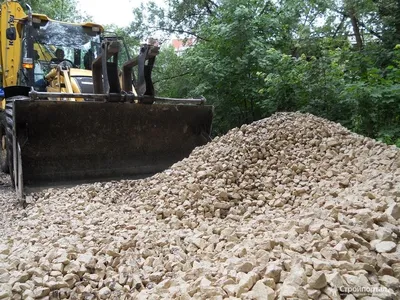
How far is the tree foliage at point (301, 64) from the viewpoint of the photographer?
5.73 m

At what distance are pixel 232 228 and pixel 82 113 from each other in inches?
105

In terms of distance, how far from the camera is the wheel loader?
178 inches

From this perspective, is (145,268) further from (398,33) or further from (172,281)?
(398,33)

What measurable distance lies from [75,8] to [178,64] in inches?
569

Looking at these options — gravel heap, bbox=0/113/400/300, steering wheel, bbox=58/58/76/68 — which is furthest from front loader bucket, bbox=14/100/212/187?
steering wheel, bbox=58/58/76/68

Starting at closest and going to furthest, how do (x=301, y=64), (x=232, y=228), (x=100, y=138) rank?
(x=232, y=228) < (x=100, y=138) < (x=301, y=64)

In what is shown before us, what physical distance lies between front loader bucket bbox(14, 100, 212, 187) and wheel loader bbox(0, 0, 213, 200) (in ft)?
0.04

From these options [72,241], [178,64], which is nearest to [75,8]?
[178,64]

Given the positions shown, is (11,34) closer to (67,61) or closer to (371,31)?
(67,61)

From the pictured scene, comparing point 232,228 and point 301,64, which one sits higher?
point 301,64

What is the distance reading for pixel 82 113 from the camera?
4.72m

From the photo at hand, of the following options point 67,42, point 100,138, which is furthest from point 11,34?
point 100,138

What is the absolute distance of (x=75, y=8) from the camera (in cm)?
2259

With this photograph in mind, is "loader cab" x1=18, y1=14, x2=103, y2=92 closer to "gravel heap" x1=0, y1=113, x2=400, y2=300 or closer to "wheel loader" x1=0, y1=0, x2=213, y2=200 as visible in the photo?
"wheel loader" x1=0, y1=0, x2=213, y2=200
